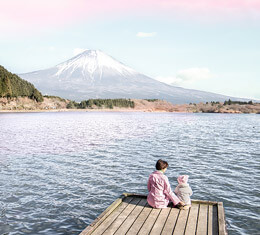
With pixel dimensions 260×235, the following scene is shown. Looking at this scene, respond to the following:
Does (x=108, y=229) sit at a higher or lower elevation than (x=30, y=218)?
higher

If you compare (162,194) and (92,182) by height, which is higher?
(162,194)

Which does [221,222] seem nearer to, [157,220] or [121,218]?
[157,220]

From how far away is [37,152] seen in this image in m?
25.7

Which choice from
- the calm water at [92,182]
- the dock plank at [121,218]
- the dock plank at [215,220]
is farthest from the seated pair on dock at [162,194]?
the calm water at [92,182]

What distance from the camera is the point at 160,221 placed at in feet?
28.1

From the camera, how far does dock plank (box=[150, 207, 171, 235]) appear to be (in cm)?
787

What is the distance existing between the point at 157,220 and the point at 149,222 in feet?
0.98

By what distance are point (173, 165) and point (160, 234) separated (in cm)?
1345

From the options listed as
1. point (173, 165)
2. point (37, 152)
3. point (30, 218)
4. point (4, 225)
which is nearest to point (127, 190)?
point (30, 218)

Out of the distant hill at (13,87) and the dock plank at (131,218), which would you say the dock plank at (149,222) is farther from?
the distant hill at (13,87)

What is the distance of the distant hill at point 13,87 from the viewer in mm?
123312

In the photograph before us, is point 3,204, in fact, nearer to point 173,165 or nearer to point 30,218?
point 30,218

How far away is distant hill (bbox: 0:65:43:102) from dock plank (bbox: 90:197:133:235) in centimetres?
12414

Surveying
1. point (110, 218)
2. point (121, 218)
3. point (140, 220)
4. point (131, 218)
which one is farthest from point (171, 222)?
point (110, 218)
